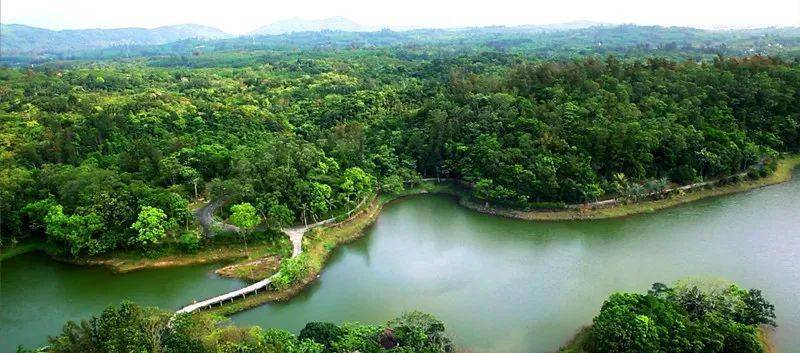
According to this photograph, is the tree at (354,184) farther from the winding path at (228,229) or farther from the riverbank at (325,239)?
the winding path at (228,229)

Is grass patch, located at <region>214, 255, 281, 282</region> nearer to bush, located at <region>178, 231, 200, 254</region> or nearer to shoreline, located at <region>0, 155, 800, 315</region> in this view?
shoreline, located at <region>0, 155, 800, 315</region>

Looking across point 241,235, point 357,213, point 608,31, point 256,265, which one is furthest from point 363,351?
point 608,31

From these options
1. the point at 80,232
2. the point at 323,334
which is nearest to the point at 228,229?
the point at 80,232

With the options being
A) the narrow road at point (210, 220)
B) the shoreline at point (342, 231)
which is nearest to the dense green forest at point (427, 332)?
the shoreline at point (342, 231)

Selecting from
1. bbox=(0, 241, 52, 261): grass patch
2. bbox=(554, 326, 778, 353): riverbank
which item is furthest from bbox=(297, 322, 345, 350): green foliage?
bbox=(0, 241, 52, 261): grass patch

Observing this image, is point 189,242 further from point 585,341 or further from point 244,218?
point 585,341

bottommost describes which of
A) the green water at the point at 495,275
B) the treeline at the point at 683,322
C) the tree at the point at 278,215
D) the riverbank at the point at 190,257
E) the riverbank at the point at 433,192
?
the green water at the point at 495,275
